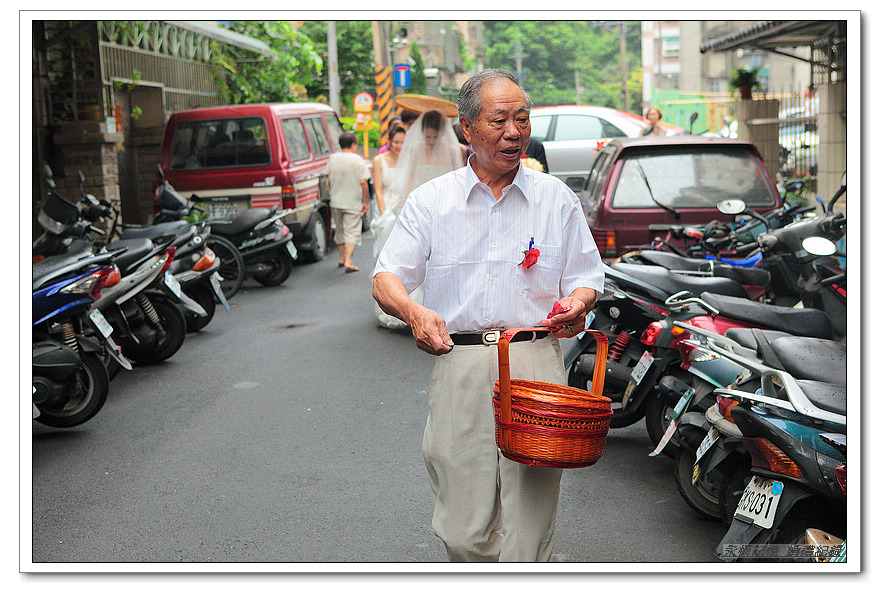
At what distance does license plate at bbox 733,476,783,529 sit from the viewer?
355cm

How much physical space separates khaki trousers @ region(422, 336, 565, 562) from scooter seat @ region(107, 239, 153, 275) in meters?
4.71

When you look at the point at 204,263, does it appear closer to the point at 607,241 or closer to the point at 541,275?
the point at 607,241

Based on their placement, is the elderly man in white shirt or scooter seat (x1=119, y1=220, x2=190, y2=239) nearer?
the elderly man in white shirt

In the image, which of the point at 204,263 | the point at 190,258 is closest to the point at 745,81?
the point at 204,263

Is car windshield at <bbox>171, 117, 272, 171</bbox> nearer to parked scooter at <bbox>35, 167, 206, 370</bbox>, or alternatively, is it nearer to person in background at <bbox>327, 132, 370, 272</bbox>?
person in background at <bbox>327, 132, 370, 272</bbox>

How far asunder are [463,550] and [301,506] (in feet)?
5.53

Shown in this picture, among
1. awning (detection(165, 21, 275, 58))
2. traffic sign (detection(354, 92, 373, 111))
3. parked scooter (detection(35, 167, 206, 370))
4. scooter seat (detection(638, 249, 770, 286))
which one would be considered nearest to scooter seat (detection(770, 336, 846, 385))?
scooter seat (detection(638, 249, 770, 286))

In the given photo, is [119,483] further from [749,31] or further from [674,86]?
[674,86]

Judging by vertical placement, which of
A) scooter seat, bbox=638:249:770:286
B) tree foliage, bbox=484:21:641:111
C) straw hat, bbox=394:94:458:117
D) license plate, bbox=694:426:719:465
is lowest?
license plate, bbox=694:426:719:465

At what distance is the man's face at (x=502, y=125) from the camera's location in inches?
122

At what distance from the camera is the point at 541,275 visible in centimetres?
325

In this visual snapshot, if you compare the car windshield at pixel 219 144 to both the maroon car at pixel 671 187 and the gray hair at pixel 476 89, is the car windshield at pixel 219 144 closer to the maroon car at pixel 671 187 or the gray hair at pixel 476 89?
the maroon car at pixel 671 187

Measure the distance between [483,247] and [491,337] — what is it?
0.29m
